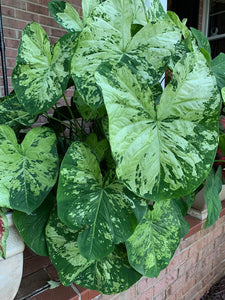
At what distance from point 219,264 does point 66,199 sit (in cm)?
161

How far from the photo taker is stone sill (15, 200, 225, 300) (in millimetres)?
759

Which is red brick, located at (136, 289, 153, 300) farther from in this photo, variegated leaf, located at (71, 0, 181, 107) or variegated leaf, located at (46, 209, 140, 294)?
variegated leaf, located at (71, 0, 181, 107)

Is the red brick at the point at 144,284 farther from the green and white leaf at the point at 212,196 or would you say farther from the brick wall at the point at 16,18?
the brick wall at the point at 16,18

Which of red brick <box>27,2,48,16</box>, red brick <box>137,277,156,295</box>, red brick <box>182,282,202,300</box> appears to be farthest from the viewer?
red brick <box>27,2,48,16</box>

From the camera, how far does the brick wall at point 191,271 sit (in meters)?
1.05

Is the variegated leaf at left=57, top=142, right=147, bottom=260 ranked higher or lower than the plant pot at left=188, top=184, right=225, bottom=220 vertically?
higher

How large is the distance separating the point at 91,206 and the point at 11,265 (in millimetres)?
286

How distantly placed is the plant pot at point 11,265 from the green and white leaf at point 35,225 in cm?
3

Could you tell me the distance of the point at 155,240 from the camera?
0.75 metres

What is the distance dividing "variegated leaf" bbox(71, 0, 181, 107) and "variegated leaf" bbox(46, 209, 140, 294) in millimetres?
448

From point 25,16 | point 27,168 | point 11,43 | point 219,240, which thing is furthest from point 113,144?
point 25,16

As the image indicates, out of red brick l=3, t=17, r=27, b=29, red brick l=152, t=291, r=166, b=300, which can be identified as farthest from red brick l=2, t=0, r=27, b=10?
red brick l=152, t=291, r=166, b=300

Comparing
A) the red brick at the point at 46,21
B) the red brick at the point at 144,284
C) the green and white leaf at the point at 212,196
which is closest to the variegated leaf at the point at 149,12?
the green and white leaf at the point at 212,196

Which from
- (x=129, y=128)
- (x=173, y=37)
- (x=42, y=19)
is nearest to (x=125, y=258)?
(x=129, y=128)
